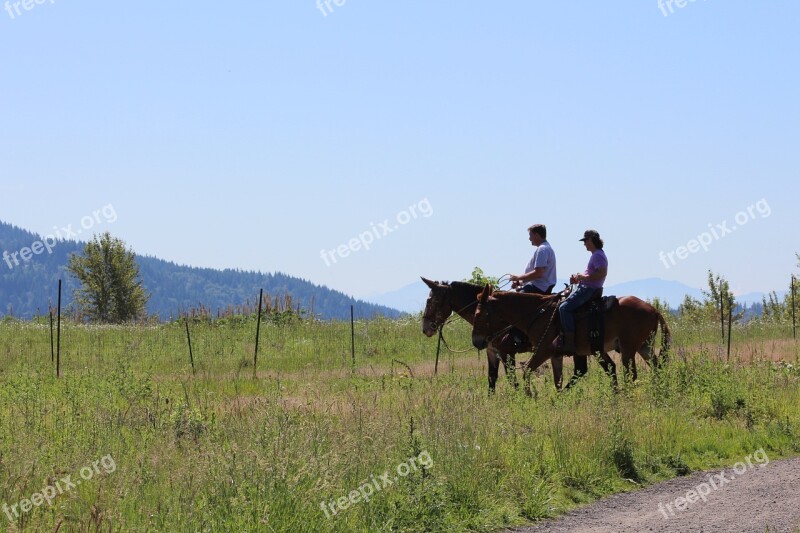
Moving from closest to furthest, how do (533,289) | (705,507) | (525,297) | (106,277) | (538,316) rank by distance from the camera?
(705,507) < (538,316) < (525,297) < (533,289) < (106,277)

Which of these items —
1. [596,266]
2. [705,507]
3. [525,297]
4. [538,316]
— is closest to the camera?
[705,507]

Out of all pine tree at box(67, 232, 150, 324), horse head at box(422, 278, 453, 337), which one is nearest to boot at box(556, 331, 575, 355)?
horse head at box(422, 278, 453, 337)

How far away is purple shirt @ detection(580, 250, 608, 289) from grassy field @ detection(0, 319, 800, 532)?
4.48 feet

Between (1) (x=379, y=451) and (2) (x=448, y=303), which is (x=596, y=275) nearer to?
(2) (x=448, y=303)

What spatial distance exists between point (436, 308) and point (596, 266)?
2654mm

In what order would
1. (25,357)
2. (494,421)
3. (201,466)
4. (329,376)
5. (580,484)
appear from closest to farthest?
1. (201,466)
2. (580,484)
3. (494,421)
4. (329,376)
5. (25,357)

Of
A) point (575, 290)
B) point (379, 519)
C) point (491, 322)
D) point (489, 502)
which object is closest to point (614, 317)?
point (575, 290)

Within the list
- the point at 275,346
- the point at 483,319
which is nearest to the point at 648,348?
the point at 483,319

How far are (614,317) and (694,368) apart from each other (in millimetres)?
1376

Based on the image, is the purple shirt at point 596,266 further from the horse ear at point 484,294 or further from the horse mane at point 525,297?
the horse ear at point 484,294

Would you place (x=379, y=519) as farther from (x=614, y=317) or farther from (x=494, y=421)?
(x=614, y=317)

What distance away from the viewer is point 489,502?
26.4 feet

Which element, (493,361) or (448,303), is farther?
(448,303)

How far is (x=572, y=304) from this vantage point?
13.4 meters
